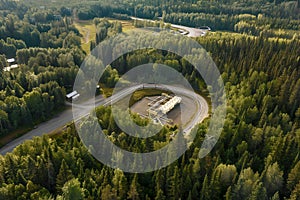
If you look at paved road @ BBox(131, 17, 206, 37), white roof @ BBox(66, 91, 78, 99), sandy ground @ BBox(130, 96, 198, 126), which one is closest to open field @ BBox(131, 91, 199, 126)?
sandy ground @ BBox(130, 96, 198, 126)

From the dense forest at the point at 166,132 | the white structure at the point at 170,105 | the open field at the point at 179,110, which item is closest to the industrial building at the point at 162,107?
the white structure at the point at 170,105

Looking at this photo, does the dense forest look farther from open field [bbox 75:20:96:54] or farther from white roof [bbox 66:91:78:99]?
open field [bbox 75:20:96:54]

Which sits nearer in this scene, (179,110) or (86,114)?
(86,114)

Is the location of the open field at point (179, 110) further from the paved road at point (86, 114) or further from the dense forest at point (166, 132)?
the dense forest at point (166, 132)

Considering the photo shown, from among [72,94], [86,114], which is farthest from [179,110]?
[72,94]

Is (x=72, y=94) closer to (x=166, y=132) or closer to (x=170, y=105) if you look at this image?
(x=170, y=105)

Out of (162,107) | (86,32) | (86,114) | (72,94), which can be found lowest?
(86,114)
